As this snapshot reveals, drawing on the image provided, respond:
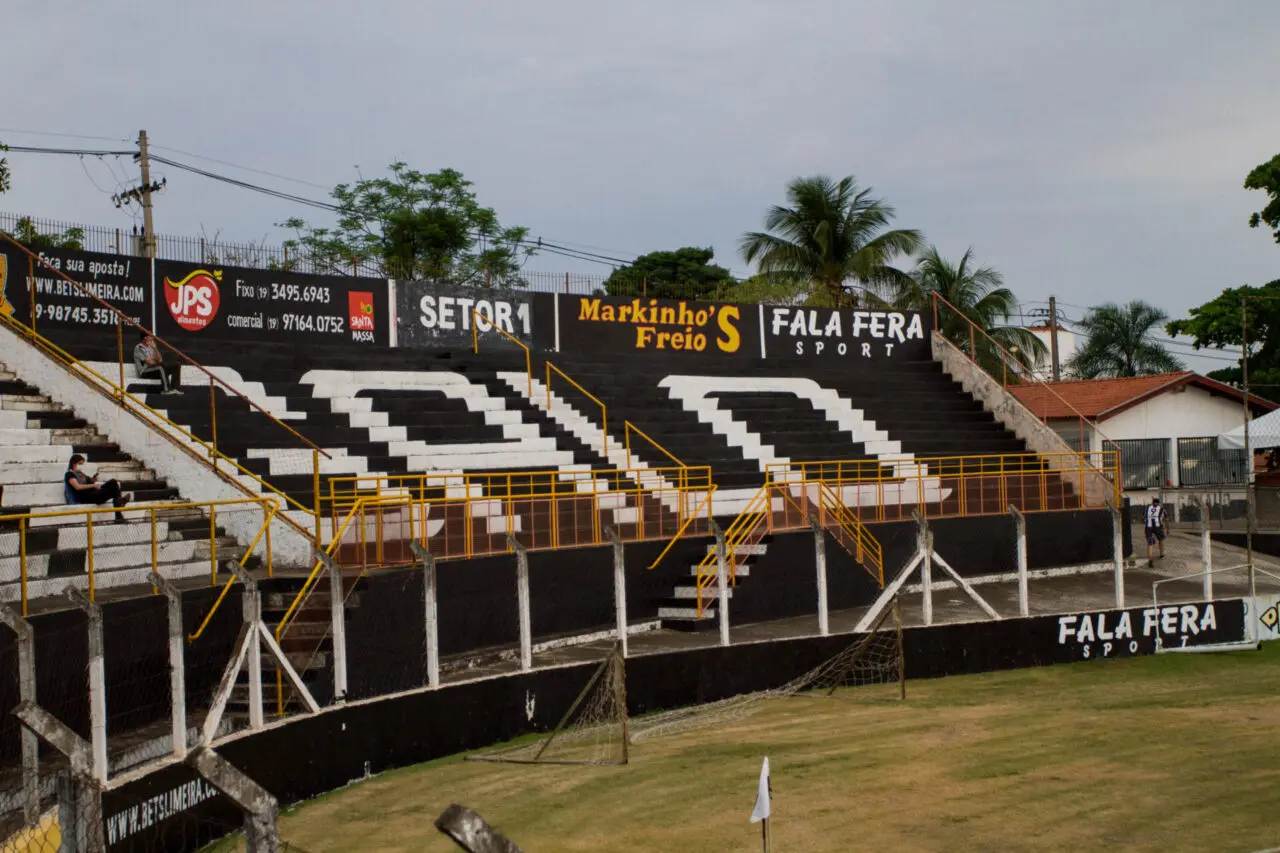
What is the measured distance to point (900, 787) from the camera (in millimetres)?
13531

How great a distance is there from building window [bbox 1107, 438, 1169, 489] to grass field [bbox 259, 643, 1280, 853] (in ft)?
81.2

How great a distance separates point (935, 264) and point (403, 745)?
40760 mm

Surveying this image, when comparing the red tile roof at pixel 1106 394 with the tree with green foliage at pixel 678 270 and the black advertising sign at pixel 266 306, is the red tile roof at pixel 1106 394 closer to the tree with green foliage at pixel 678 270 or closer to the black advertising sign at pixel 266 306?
the black advertising sign at pixel 266 306

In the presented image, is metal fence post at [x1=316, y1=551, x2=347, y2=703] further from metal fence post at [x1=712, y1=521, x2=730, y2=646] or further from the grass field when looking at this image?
metal fence post at [x1=712, y1=521, x2=730, y2=646]

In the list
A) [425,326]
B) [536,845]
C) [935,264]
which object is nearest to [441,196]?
[935,264]

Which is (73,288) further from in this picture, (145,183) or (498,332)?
(145,183)

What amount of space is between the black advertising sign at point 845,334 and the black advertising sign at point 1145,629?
50.1ft

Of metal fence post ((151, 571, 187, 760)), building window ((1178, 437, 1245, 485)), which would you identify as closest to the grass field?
metal fence post ((151, 571, 187, 760))

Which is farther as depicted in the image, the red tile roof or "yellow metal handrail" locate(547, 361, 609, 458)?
the red tile roof

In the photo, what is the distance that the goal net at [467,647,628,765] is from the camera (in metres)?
15.1

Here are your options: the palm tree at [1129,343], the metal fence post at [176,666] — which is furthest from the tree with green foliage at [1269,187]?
the metal fence post at [176,666]

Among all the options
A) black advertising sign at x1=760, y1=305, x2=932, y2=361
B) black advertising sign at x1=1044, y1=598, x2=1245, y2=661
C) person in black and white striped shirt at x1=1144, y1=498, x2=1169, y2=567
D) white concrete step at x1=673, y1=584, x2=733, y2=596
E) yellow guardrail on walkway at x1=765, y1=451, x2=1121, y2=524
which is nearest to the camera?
white concrete step at x1=673, y1=584, x2=733, y2=596

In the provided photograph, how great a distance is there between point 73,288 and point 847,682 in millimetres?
15235

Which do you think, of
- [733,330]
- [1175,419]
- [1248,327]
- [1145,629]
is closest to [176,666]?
[1145,629]
